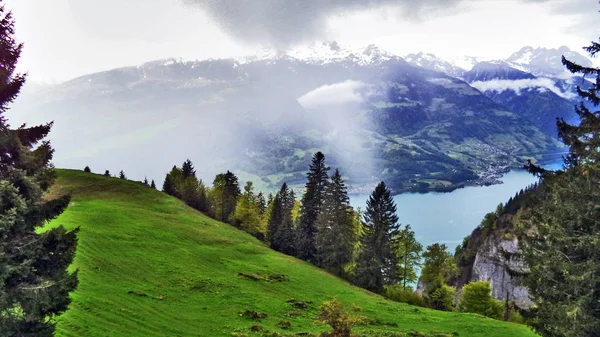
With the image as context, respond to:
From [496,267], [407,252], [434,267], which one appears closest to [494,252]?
[496,267]

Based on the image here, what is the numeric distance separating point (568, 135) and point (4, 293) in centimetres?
2862

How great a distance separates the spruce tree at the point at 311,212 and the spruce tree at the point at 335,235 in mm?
4915

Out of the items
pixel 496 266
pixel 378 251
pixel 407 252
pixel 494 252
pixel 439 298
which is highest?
pixel 494 252

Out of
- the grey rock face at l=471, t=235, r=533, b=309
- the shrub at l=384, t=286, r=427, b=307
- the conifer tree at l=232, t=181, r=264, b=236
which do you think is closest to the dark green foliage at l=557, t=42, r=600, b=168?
the shrub at l=384, t=286, r=427, b=307

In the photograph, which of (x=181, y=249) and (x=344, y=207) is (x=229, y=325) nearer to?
(x=181, y=249)

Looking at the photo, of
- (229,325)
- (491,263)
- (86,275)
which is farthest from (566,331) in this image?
(491,263)

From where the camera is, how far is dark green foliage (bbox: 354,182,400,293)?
6488 centimetres

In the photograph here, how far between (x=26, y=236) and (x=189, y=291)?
24.1 metres

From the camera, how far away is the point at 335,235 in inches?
2808

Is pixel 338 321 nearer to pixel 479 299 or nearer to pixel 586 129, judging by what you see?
pixel 586 129

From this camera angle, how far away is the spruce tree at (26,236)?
559 inches

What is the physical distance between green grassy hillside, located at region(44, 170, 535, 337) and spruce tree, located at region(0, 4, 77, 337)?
10.8m

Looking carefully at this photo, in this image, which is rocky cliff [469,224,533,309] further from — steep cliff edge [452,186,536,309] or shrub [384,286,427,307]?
shrub [384,286,427,307]

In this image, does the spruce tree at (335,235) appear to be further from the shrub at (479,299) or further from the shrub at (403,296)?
the shrub at (479,299)
